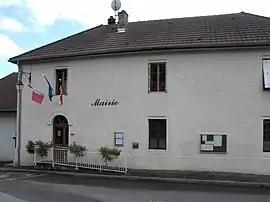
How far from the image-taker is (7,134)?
25.0 metres

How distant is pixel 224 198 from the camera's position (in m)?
12.4

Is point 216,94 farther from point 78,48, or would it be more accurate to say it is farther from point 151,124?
point 78,48

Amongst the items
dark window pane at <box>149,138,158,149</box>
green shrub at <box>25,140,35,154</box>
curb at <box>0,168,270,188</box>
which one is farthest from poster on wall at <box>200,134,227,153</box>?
A: green shrub at <box>25,140,35,154</box>

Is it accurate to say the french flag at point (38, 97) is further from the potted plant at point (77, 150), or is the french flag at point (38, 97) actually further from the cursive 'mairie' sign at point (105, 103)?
the potted plant at point (77, 150)

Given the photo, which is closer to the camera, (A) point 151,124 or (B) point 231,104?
(B) point 231,104

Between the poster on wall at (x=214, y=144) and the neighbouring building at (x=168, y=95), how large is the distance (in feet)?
0.15

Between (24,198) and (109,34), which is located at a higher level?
(109,34)

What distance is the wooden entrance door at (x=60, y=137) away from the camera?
68.0ft

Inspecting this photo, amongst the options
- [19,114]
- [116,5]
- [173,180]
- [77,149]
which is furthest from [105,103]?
[116,5]

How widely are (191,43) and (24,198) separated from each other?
1045 centimetres

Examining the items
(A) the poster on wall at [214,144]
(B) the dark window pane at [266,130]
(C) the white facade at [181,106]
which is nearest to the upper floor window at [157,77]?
(C) the white facade at [181,106]

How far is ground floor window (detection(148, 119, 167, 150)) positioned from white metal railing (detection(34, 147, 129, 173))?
1.44m

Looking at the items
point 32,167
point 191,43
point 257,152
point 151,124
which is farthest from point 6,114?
point 257,152

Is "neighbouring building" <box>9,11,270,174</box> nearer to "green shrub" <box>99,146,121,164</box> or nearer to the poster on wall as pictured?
the poster on wall
